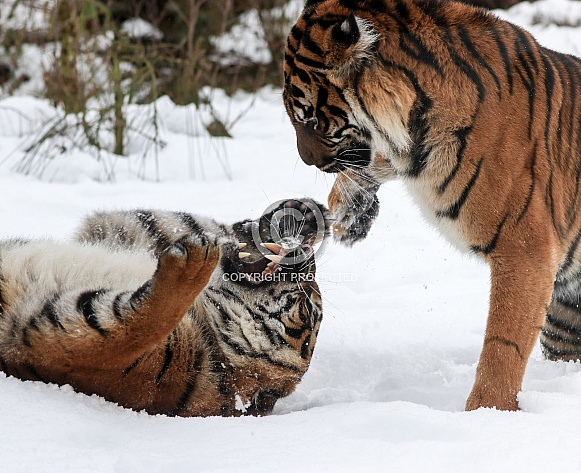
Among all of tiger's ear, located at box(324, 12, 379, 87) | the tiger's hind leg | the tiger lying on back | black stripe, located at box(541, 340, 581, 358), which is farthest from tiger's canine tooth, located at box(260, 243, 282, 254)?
black stripe, located at box(541, 340, 581, 358)

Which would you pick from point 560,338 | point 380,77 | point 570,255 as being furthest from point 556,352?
point 380,77

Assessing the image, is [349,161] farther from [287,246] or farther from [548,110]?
[548,110]

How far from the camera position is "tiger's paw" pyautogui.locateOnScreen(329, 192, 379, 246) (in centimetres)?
292

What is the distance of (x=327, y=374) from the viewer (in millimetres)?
2709

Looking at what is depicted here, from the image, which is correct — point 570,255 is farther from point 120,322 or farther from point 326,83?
point 120,322

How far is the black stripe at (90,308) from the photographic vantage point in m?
1.85

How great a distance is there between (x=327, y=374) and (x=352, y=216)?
59 cm

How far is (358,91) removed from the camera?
2.33m

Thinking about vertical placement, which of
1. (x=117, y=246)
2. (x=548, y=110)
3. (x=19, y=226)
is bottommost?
(x=19, y=226)

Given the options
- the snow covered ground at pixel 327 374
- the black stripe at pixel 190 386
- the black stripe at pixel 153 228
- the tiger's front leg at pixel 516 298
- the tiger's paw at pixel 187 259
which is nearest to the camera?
the snow covered ground at pixel 327 374

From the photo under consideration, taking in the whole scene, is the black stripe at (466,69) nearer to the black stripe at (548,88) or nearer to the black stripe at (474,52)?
the black stripe at (474,52)

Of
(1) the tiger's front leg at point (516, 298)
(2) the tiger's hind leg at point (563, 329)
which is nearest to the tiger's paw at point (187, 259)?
(1) the tiger's front leg at point (516, 298)

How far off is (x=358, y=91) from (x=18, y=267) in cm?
107

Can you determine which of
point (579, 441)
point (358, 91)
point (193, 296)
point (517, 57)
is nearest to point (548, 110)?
point (517, 57)
